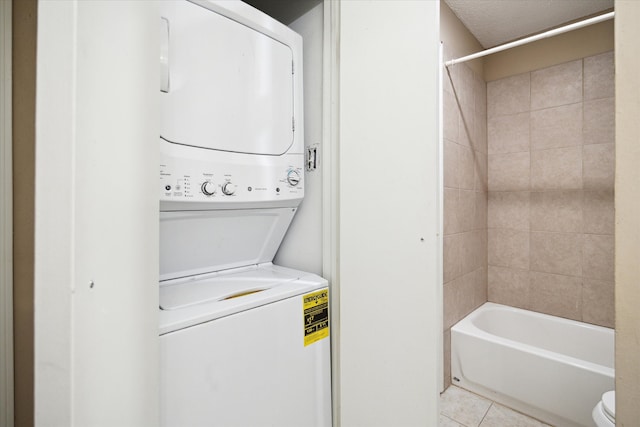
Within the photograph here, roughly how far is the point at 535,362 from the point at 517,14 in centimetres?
232

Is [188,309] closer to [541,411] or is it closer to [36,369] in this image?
[36,369]

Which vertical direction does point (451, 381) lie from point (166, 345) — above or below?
below

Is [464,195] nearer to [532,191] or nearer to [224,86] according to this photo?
[532,191]

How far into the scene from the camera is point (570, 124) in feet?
7.21

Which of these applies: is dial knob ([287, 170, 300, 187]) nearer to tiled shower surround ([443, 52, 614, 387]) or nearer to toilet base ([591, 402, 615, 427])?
tiled shower surround ([443, 52, 614, 387])

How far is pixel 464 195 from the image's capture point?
2215 mm

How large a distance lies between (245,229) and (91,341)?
0.70 meters

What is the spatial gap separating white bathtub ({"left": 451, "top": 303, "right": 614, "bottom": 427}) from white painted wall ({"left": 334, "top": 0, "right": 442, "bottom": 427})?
1.33 m

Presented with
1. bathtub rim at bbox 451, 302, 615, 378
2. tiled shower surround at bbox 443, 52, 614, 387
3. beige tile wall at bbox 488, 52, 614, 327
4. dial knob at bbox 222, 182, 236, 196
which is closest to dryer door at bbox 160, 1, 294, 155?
dial knob at bbox 222, 182, 236, 196

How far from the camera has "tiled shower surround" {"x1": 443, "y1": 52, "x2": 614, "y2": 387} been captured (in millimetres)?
2062

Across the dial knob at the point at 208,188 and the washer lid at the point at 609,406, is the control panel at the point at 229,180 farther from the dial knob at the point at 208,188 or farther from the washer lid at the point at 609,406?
the washer lid at the point at 609,406

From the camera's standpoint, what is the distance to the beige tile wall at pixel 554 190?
2074mm

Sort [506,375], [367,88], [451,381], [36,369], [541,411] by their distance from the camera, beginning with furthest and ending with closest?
1. [451,381]
2. [506,375]
3. [541,411]
4. [367,88]
5. [36,369]

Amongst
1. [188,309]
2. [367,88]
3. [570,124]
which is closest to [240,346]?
[188,309]
